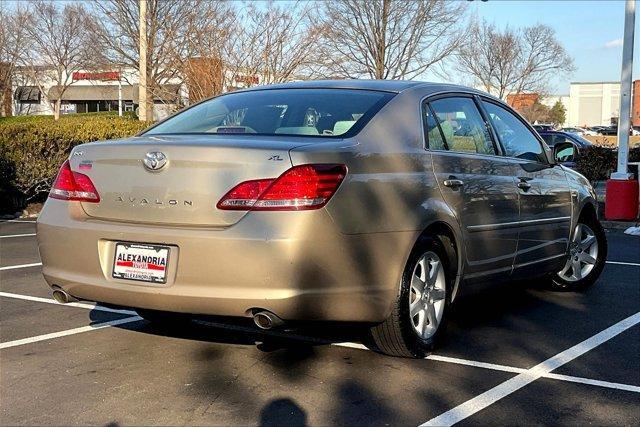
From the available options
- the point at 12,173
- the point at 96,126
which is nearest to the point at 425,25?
the point at 96,126

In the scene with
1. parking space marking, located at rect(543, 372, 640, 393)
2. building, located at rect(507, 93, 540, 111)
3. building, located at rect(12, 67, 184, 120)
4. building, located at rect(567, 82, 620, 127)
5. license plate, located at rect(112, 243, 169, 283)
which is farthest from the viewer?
building, located at rect(567, 82, 620, 127)

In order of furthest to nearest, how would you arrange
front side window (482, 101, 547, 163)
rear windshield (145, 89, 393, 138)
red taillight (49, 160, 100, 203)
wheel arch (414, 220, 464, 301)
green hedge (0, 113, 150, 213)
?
green hedge (0, 113, 150, 213) < front side window (482, 101, 547, 163) < wheel arch (414, 220, 464, 301) < rear windshield (145, 89, 393, 138) < red taillight (49, 160, 100, 203)

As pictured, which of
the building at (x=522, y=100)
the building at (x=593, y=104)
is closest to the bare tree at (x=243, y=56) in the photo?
the building at (x=522, y=100)

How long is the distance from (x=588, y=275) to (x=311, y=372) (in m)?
3.50

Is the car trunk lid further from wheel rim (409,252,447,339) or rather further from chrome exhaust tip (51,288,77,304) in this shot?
wheel rim (409,252,447,339)

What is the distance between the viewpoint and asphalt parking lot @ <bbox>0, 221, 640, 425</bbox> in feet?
12.0

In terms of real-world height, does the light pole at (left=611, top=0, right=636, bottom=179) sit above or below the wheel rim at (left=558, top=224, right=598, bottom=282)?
above

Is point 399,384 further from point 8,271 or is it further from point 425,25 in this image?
point 425,25

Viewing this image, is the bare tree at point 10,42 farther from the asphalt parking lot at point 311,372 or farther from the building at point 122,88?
the asphalt parking lot at point 311,372

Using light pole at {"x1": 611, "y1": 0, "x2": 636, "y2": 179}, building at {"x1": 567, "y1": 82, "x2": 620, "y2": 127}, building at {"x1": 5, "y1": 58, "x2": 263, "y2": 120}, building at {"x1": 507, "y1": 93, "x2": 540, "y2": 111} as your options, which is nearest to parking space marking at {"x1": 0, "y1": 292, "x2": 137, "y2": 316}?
light pole at {"x1": 611, "y1": 0, "x2": 636, "y2": 179}

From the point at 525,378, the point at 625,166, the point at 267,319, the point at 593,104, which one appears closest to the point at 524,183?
the point at 525,378

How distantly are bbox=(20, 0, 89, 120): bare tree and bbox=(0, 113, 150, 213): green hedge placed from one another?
23.5 metres

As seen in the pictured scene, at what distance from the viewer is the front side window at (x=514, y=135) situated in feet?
18.6

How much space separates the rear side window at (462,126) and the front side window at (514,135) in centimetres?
22
